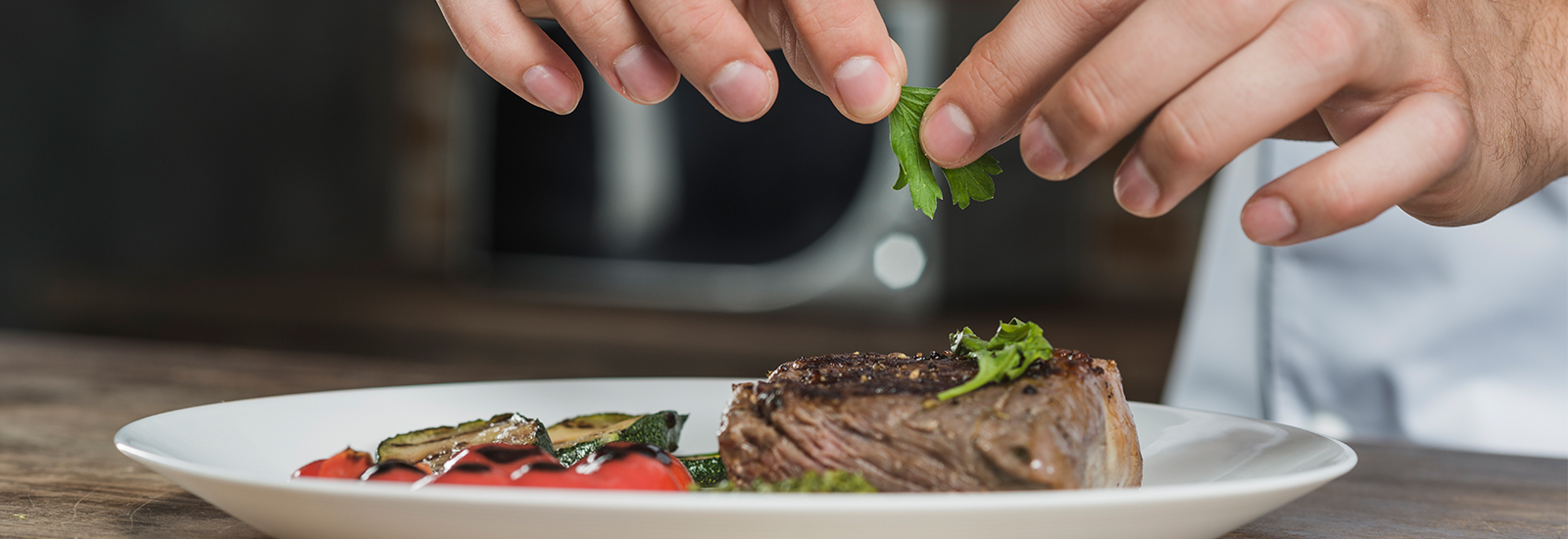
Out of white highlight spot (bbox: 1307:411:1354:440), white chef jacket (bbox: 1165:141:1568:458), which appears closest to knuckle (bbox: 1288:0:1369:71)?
white chef jacket (bbox: 1165:141:1568:458)

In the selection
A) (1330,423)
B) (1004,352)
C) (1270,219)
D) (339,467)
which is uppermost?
(1270,219)

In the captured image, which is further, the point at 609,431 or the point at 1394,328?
the point at 1394,328

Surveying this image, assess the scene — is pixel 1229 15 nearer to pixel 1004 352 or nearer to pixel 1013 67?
pixel 1013 67

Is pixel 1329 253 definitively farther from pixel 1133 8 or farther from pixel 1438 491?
pixel 1133 8

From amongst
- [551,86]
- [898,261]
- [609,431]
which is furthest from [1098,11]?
[898,261]

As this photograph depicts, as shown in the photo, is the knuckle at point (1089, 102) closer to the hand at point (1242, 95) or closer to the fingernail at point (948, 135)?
the hand at point (1242, 95)

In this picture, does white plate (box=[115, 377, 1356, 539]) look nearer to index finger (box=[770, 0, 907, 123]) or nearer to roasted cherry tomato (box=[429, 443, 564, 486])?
roasted cherry tomato (box=[429, 443, 564, 486])

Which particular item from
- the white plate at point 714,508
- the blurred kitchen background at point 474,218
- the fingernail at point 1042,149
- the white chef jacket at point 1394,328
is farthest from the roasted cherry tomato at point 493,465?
the blurred kitchen background at point 474,218
